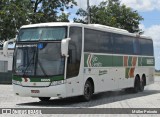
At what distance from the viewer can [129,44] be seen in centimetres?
2458

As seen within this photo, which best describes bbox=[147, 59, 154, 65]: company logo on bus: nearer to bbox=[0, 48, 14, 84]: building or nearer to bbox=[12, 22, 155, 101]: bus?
bbox=[12, 22, 155, 101]: bus

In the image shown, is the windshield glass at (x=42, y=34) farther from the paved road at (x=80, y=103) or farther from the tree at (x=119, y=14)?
the tree at (x=119, y=14)

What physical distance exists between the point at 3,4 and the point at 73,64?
28443 mm

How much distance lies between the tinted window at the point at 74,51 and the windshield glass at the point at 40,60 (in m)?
0.52

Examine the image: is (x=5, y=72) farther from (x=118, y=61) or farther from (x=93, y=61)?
(x=93, y=61)

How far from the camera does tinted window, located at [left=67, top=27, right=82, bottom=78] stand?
1731 centimetres

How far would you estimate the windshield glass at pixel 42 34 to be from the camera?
683 inches

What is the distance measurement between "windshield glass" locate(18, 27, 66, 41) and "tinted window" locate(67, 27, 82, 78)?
458 mm

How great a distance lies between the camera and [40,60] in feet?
55.9

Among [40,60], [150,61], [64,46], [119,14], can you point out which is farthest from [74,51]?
[119,14]

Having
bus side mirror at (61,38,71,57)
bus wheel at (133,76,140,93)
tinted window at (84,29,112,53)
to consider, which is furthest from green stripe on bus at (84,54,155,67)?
bus side mirror at (61,38,71,57)

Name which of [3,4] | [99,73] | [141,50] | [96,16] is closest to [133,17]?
[96,16]

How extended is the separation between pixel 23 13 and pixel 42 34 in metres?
25.5

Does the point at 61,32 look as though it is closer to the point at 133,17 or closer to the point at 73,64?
the point at 73,64
